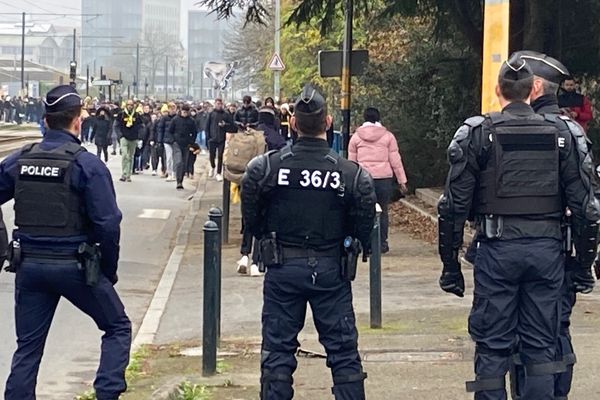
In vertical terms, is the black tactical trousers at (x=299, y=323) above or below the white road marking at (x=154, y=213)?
above

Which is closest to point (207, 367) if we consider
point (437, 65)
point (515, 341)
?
point (515, 341)

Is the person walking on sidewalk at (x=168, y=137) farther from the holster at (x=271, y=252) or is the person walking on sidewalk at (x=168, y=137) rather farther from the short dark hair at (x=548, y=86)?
the short dark hair at (x=548, y=86)

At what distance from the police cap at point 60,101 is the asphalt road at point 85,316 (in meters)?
2.37

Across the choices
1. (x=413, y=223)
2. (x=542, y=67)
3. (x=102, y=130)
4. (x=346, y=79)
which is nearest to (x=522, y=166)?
(x=542, y=67)

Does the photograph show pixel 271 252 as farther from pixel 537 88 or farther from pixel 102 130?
pixel 102 130

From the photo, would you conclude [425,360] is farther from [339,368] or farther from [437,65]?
[437,65]

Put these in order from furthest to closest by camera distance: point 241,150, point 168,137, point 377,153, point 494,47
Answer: point 168,137, point 377,153, point 241,150, point 494,47

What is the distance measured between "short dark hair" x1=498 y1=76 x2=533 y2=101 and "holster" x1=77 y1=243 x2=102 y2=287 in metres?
2.32

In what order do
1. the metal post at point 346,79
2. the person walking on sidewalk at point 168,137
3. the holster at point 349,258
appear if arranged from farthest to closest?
1. the person walking on sidewalk at point 168,137
2. the metal post at point 346,79
3. the holster at point 349,258

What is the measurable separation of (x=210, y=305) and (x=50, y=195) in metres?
2.06

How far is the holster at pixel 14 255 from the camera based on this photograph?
6984 mm

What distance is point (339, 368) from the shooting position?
6.95 meters

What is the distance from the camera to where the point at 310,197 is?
270 inches

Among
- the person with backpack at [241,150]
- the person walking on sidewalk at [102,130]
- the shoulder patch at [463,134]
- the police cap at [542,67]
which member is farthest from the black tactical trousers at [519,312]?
the person walking on sidewalk at [102,130]
